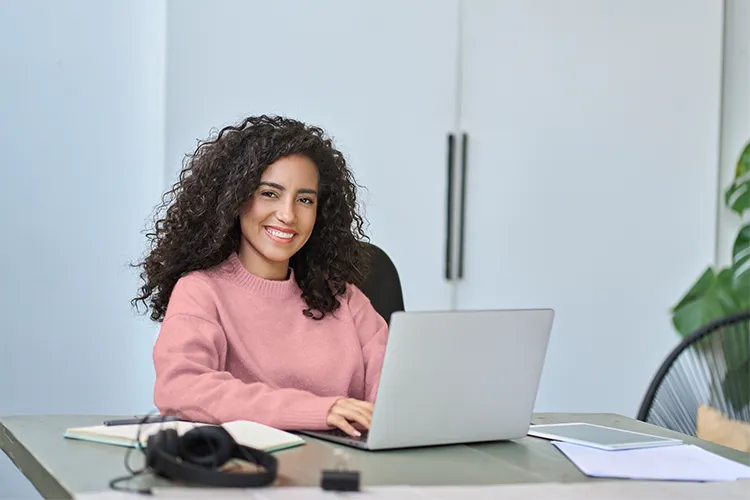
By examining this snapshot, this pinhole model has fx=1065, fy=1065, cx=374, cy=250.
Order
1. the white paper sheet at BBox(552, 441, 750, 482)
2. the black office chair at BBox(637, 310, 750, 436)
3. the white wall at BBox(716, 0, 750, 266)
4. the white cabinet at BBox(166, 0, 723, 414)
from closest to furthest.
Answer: the white paper sheet at BBox(552, 441, 750, 482) < the black office chair at BBox(637, 310, 750, 436) < the white cabinet at BBox(166, 0, 723, 414) < the white wall at BBox(716, 0, 750, 266)

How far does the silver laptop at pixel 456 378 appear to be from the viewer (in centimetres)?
140

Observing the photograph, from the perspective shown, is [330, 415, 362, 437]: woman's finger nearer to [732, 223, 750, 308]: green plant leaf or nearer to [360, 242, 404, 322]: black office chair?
[360, 242, 404, 322]: black office chair

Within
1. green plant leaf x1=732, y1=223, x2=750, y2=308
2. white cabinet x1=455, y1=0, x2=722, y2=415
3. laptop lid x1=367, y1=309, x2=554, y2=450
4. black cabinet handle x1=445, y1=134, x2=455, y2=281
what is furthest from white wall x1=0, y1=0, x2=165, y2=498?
green plant leaf x1=732, y1=223, x2=750, y2=308

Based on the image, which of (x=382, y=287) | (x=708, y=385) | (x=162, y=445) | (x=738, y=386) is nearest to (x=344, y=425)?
(x=162, y=445)

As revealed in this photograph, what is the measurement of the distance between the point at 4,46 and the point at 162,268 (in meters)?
1.27

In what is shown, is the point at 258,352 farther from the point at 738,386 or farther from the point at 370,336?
the point at 738,386

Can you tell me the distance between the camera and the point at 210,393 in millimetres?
1593

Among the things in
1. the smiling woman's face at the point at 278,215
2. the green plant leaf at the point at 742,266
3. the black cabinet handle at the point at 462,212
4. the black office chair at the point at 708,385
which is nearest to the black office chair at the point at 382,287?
the smiling woman's face at the point at 278,215

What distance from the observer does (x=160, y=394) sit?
163 centimetres

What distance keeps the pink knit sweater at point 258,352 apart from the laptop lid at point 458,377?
0.17m

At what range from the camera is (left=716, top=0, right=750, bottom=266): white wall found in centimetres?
354

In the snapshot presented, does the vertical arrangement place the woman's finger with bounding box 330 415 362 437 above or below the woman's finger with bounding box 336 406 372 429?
below

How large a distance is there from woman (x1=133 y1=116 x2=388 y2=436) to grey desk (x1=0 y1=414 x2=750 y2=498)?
0.27m

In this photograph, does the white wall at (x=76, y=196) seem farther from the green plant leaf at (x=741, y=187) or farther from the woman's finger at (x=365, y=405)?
the green plant leaf at (x=741, y=187)
